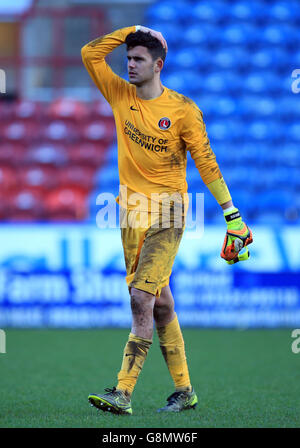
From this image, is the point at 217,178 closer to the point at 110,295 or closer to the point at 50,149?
the point at 110,295

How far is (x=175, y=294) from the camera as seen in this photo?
1065cm

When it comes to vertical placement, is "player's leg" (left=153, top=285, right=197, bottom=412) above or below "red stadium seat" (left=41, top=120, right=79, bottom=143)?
below

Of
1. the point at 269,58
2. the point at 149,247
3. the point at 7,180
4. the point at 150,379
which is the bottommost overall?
the point at 150,379

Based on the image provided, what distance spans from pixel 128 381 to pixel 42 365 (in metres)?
2.70

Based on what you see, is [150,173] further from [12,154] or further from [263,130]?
[263,130]

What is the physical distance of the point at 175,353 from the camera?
4910 mm

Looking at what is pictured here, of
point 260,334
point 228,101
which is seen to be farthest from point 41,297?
point 228,101

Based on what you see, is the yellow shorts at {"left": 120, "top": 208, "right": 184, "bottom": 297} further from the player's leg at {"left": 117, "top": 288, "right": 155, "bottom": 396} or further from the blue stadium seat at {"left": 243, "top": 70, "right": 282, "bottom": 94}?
the blue stadium seat at {"left": 243, "top": 70, "right": 282, "bottom": 94}

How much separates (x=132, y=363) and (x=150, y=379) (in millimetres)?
1804

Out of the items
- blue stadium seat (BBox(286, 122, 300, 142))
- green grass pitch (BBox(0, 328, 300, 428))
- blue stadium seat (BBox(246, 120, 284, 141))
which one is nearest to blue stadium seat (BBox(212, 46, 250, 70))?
blue stadium seat (BBox(246, 120, 284, 141))

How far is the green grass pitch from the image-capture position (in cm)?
439

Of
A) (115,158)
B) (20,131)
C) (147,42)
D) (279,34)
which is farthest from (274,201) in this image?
(147,42)

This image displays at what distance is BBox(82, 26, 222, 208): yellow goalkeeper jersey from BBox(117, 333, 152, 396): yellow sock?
31.6 inches

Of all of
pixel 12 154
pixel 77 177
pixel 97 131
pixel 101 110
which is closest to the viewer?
pixel 77 177
